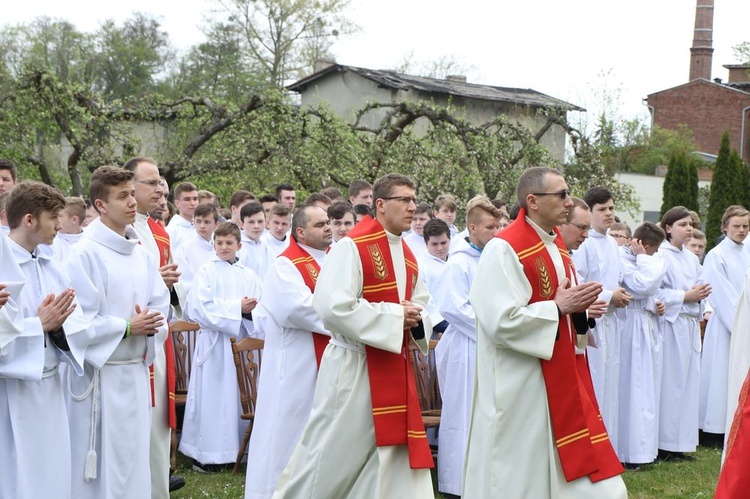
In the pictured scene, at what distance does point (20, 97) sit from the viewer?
1641 centimetres

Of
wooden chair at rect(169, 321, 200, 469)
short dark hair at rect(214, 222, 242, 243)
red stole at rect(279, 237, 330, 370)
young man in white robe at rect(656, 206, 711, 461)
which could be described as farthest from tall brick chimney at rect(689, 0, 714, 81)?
red stole at rect(279, 237, 330, 370)

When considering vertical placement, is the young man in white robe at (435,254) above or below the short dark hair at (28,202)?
below

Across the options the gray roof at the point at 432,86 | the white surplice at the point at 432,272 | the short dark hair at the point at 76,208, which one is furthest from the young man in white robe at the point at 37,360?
the gray roof at the point at 432,86

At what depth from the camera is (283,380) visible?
692cm

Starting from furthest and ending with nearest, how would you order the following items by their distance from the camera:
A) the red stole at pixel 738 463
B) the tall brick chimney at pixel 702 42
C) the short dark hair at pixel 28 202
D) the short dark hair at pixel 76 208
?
the tall brick chimney at pixel 702 42
the short dark hair at pixel 76 208
the short dark hair at pixel 28 202
the red stole at pixel 738 463

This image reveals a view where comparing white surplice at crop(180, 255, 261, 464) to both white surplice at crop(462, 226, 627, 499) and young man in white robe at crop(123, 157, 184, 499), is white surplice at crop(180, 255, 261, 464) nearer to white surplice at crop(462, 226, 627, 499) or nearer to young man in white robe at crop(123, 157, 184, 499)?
young man in white robe at crop(123, 157, 184, 499)

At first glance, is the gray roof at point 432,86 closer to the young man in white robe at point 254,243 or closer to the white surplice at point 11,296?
the young man in white robe at point 254,243

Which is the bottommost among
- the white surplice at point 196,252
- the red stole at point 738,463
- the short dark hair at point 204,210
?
the red stole at point 738,463

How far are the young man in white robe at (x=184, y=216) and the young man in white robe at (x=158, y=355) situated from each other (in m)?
3.64

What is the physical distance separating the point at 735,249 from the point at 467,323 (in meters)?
Answer: 4.09

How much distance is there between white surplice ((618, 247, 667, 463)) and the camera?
9.21 m

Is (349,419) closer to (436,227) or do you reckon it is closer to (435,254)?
(436,227)

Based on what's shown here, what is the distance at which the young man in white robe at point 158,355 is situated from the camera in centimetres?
664

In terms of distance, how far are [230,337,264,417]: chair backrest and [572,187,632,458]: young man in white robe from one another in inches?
116
